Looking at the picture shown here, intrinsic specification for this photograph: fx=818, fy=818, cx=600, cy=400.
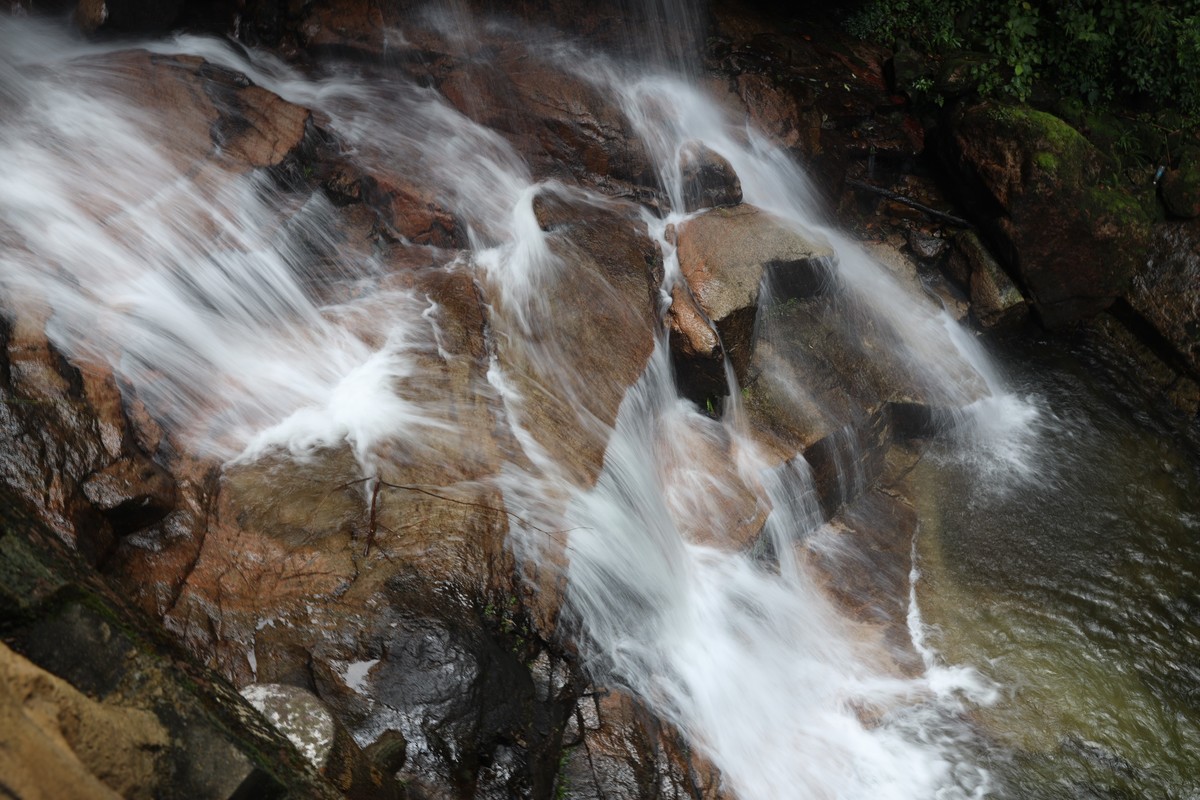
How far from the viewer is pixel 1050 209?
8.34 meters

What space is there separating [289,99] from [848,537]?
6490 millimetres

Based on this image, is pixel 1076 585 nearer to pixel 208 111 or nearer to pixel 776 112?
pixel 776 112

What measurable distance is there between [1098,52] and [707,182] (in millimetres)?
5175

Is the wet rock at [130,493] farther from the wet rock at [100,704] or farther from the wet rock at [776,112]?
the wet rock at [776,112]

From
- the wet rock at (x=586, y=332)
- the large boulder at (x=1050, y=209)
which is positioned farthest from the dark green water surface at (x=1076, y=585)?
the wet rock at (x=586, y=332)

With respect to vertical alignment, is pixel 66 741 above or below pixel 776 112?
below

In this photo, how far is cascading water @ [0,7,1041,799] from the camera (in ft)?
16.6

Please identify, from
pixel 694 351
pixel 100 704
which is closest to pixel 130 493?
pixel 100 704

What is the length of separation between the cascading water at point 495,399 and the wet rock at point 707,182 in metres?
0.91

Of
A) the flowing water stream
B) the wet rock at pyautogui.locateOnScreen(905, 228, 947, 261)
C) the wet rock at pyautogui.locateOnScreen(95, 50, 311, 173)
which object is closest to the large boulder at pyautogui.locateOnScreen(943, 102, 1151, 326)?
the wet rock at pyautogui.locateOnScreen(905, 228, 947, 261)

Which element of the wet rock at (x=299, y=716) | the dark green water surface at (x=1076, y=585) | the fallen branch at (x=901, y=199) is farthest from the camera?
the fallen branch at (x=901, y=199)

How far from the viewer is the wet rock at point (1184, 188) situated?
8.76 meters

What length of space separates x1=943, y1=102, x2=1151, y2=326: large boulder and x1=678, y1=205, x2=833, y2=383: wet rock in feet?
8.04

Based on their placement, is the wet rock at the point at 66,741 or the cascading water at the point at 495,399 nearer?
the wet rock at the point at 66,741
